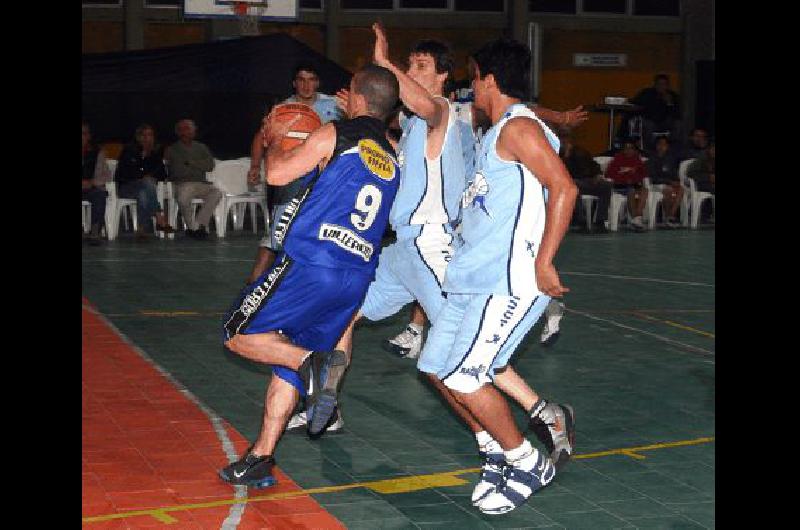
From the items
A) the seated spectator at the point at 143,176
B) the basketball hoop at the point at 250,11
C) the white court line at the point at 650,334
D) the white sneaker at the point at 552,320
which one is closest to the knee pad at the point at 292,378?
the white sneaker at the point at 552,320

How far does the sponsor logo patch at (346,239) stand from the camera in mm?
6254


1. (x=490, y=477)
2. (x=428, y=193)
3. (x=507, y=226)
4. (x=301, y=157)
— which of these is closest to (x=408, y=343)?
(x=428, y=193)

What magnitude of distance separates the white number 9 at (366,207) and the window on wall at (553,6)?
26411 millimetres

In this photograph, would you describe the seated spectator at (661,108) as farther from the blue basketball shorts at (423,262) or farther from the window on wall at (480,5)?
the blue basketball shorts at (423,262)

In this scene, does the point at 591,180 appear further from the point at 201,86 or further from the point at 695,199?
the point at 201,86

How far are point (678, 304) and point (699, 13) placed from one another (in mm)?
21345

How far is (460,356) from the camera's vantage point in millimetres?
5867

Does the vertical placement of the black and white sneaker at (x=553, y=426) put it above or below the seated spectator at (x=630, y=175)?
below

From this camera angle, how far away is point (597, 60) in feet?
106

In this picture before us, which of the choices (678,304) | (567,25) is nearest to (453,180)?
(678,304)

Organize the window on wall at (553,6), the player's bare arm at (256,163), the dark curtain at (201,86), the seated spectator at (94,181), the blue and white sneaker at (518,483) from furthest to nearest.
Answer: the window on wall at (553,6) → the dark curtain at (201,86) → the seated spectator at (94,181) → the player's bare arm at (256,163) → the blue and white sneaker at (518,483)

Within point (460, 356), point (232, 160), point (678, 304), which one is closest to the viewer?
point (460, 356)

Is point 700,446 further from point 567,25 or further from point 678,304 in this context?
point 567,25
